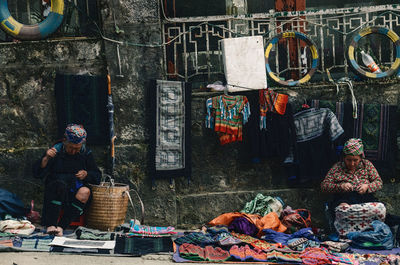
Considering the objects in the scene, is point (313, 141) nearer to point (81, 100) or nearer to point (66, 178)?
point (81, 100)

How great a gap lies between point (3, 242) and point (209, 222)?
8.29 feet

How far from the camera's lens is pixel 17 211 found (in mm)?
6816

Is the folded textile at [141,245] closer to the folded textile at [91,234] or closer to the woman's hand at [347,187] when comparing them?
the folded textile at [91,234]

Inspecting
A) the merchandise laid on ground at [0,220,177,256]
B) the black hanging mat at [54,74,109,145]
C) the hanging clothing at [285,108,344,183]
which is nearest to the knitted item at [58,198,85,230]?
the merchandise laid on ground at [0,220,177,256]

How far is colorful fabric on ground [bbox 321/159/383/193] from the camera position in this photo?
273 inches

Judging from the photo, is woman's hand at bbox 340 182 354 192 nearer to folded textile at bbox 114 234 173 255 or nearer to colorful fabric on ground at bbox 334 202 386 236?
colorful fabric on ground at bbox 334 202 386 236

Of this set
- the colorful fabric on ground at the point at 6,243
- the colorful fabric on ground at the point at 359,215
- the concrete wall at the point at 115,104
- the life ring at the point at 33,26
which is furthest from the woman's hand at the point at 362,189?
the life ring at the point at 33,26

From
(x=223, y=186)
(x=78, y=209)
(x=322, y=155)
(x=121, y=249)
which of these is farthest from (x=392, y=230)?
(x=78, y=209)

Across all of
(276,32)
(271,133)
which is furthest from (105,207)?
(276,32)

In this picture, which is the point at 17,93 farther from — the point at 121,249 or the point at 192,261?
the point at 192,261

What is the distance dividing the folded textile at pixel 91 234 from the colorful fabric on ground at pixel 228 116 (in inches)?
74.8

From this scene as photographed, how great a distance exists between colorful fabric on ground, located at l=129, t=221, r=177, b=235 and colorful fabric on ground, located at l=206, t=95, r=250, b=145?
4.31ft

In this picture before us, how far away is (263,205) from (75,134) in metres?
2.52

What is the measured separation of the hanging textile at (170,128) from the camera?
726 cm
